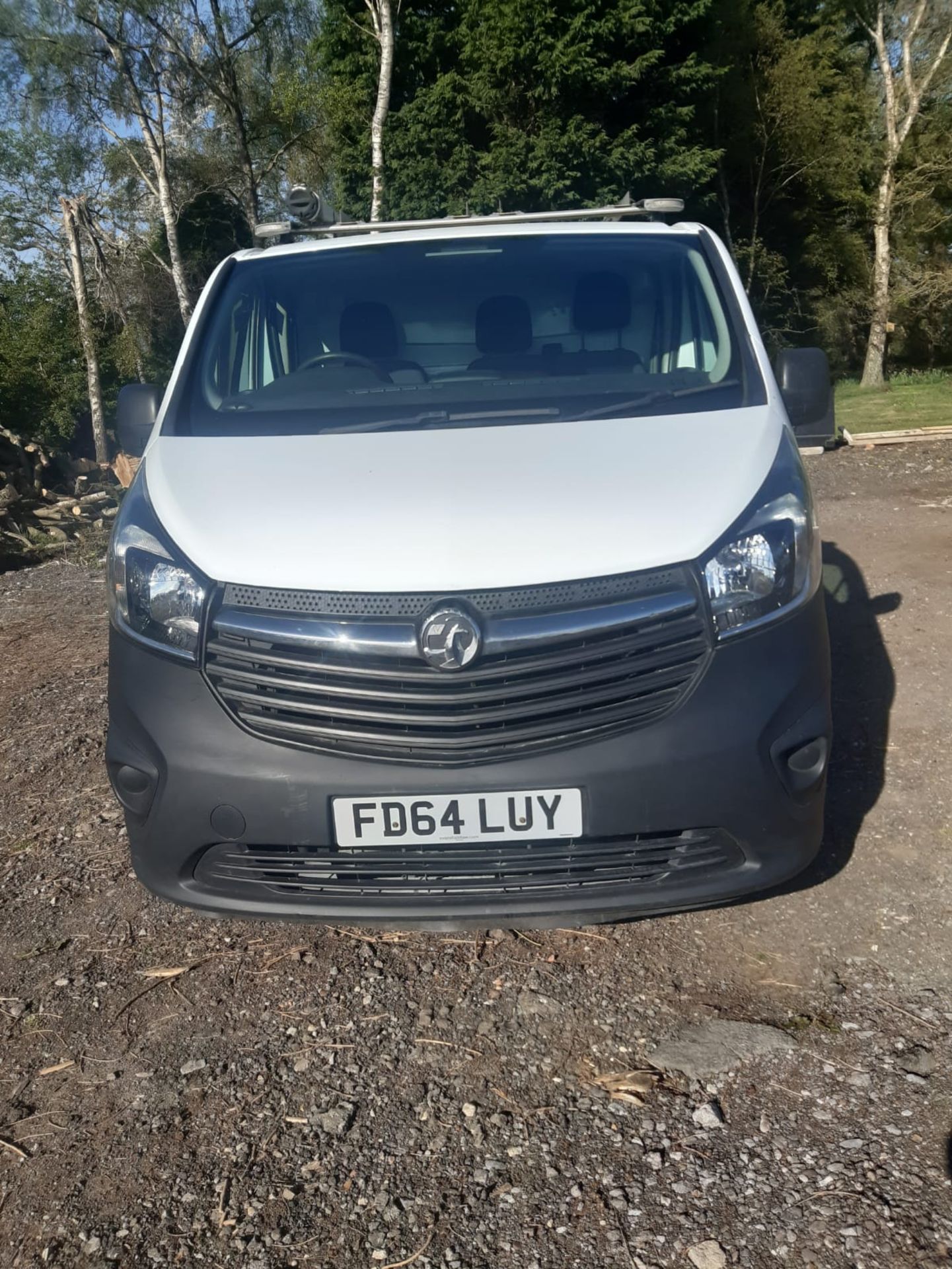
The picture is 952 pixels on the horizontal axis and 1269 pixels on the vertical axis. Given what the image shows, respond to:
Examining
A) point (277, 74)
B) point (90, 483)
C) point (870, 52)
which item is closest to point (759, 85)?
point (870, 52)

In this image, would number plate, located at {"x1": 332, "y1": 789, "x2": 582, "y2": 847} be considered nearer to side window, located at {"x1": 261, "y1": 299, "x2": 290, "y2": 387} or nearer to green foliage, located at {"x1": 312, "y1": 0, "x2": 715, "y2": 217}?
side window, located at {"x1": 261, "y1": 299, "x2": 290, "y2": 387}

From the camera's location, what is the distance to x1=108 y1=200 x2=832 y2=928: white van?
2508mm

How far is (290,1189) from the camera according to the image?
2.28m

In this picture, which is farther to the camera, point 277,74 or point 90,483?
point 277,74

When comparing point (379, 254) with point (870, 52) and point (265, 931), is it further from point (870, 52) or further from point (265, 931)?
point (870, 52)

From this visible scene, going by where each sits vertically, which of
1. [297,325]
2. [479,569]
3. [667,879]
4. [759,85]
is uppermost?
[759,85]

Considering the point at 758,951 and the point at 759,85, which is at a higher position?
the point at 759,85

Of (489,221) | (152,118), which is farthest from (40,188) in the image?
(489,221)

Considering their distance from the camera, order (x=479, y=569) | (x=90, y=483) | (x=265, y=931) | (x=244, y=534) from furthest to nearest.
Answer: (x=90, y=483), (x=265, y=931), (x=244, y=534), (x=479, y=569)

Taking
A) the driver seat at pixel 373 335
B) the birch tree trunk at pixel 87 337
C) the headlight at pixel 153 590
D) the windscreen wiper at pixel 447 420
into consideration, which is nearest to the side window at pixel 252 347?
the driver seat at pixel 373 335

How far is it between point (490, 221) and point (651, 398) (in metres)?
1.62

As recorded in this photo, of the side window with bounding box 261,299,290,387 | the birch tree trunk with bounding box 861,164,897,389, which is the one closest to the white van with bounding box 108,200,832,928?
A: the side window with bounding box 261,299,290,387

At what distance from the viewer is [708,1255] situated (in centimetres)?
204

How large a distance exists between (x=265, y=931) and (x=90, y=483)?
11765mm
